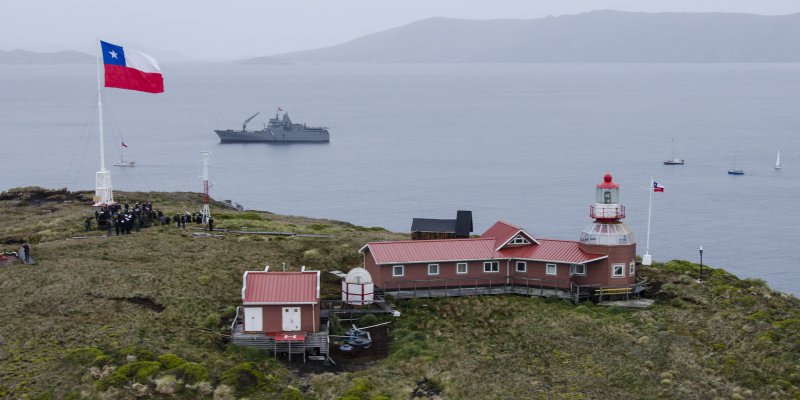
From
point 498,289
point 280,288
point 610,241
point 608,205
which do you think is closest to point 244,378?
point 280,288

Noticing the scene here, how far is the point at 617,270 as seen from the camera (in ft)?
161

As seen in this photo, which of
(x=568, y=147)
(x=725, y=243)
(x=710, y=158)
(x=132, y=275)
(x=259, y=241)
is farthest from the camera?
(x=568, y=147)

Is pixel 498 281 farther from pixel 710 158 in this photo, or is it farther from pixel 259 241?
pixel 710 158

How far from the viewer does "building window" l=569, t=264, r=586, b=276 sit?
4891 centimetres

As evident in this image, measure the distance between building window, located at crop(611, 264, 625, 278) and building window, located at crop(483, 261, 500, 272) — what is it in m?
6.27

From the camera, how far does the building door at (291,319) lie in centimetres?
4072

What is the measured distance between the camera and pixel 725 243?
303ft

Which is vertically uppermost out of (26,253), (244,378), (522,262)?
(26,253)

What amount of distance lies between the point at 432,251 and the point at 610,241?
9.77 meters

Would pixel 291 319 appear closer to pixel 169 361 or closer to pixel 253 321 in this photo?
pixel 253 321

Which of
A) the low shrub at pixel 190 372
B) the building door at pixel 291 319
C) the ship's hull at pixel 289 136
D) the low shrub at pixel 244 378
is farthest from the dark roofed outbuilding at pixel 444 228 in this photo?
the ship's hull at pixel 289 136

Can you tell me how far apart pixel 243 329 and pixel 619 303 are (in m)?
20.2

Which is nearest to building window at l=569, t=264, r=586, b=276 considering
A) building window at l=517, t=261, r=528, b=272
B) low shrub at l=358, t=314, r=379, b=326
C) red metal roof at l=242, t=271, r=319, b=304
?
building window at l=517, t=261, r=528, b=272

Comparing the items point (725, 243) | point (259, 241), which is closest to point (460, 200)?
point (725, 243)
